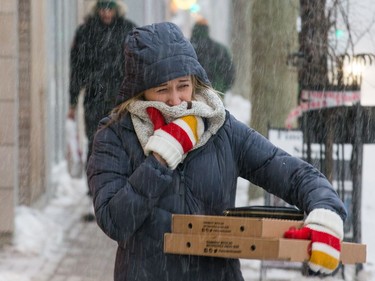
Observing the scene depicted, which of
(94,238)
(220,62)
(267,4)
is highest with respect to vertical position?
(267,4)

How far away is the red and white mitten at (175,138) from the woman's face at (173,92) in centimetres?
9

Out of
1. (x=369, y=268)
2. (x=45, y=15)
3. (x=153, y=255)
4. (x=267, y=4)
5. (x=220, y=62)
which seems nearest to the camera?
(x=153, y=255)

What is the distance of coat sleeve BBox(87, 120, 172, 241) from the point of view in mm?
3426

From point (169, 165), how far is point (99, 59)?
269 inches

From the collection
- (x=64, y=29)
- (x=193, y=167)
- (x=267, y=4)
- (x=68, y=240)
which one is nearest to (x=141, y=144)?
(x=193, y=167)

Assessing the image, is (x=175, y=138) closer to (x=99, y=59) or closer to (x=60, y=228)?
(x=99, y=59)

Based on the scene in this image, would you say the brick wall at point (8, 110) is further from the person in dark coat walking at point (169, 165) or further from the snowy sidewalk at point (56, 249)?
the person in dark coat walking at point (169, 165)

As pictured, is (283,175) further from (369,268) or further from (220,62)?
(220,62)

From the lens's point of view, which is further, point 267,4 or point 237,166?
point 267,4

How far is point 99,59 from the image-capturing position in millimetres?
10234

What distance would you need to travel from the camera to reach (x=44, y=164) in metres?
12.1

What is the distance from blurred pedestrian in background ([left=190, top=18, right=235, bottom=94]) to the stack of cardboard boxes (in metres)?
8.46

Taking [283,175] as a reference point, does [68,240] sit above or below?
below

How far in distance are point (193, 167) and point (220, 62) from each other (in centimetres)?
981
